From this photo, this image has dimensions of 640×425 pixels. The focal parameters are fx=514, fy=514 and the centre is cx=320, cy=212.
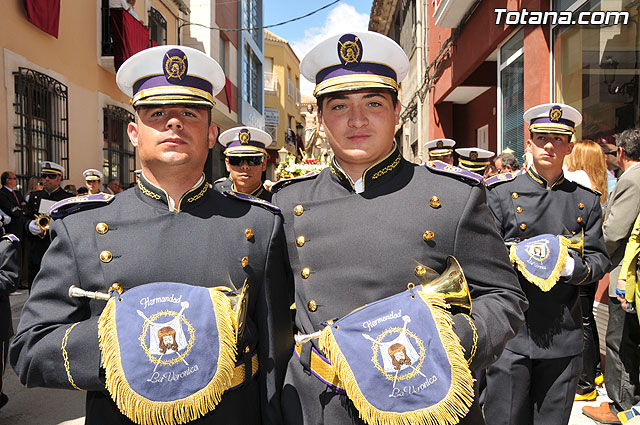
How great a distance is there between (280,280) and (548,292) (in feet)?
6.89

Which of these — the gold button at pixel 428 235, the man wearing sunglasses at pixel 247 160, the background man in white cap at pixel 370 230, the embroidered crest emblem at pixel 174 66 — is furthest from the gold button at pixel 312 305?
the man wearing sunglasses at pixel 247 160

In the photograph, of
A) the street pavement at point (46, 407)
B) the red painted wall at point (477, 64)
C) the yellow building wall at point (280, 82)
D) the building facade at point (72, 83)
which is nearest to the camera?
the street pavement at point (46, 407)

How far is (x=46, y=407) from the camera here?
15.3ft

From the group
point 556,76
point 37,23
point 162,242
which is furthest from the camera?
point 37,23

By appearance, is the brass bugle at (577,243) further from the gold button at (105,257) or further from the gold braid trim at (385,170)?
the gold button at (105,257)

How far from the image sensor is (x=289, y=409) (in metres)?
2.12

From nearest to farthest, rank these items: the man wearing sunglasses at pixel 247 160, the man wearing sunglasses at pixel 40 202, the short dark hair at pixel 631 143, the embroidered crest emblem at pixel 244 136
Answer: the short dark hair at pixel 631 143 < the man wearing sunglasses at pixel 247 160 < the embroidered crest emblem at pixel 244 136 < the man wearing sunglasses at pixel 40 202

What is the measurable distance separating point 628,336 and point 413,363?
10.2ft

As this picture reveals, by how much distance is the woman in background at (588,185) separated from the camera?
4.73 meters

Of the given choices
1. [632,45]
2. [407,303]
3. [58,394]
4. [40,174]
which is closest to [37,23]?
[40,174]

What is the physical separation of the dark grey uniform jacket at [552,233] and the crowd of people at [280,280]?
1.51 metres

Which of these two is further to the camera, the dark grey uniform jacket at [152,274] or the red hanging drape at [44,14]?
the red hanging drape at [44,14]

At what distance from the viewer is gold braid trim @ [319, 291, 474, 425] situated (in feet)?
5.54

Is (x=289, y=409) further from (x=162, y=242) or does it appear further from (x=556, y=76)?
(x=556, y=76)
